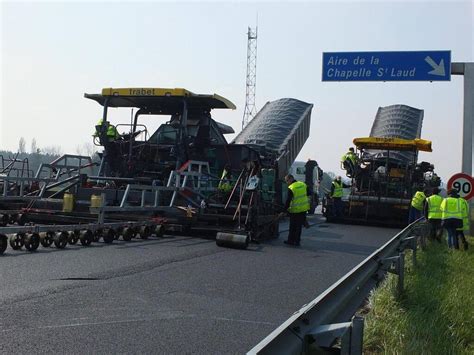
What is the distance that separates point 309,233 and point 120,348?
33.1 ft

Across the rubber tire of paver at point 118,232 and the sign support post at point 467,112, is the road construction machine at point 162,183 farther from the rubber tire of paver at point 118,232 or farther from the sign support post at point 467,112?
the sign support post at point 467,112

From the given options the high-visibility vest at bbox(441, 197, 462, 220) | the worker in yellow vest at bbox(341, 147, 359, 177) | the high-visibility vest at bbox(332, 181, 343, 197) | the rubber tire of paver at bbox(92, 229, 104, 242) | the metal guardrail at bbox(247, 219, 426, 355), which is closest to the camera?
the metal guardrail at bbox(247, 219, 426, 355)

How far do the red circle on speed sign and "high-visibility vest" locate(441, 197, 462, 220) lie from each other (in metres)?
1.14

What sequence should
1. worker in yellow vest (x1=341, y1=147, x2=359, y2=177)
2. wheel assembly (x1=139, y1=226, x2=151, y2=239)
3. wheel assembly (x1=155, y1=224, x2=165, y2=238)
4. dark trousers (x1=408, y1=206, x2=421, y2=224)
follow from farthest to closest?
worker in yellow vest (x1=341, y1=147, x2=359, y2=177), dark trousers (x1=408, y1=206, x2=421, y2=224), wheel assembly (x1=155, y1=224, x2=165, y2=238), wheel assembly (x1=139, y1=226, x2=151, y2=239)

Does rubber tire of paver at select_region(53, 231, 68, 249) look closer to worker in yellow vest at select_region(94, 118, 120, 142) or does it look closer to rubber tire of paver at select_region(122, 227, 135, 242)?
rubber tire of paver at select_region(122, 227, 135, 242)

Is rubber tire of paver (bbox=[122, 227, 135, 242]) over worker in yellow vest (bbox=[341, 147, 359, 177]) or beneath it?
beneath

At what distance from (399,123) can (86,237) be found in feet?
46.7

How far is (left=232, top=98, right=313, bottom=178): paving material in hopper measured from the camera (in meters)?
16.5

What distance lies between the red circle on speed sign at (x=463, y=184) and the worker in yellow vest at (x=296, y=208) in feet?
12.5

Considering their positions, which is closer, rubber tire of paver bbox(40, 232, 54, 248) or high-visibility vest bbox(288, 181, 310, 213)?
rubber tire of paver bbox(40, 232, 54, 248)

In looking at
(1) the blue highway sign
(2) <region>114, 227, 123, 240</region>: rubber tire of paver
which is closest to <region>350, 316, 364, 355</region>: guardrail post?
(2) <region>114, 227, 123, 240</region>: rubber tire of paver

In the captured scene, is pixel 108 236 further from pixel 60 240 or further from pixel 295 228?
pixel 295 228

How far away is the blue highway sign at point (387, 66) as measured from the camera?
14.1 meters

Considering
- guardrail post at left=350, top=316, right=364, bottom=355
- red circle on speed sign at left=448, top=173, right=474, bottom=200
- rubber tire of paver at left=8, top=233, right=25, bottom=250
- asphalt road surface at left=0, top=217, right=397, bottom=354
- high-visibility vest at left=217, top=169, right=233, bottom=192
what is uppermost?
red circle on speed sign at left=448, top=173, right=474, bottom=200
